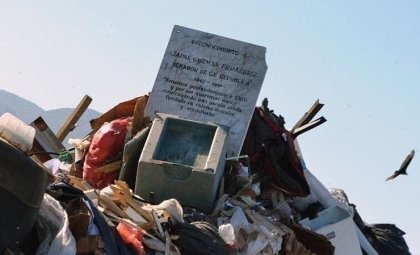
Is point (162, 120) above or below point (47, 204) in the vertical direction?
above

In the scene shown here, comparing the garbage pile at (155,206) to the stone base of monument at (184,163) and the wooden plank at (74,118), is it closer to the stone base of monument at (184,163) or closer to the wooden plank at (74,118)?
the stone base of monument at (184,163)

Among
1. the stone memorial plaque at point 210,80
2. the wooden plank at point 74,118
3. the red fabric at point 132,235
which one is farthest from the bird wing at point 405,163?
the red fabric at point 132,235

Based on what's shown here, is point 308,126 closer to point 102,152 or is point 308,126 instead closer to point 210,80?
point 210,80

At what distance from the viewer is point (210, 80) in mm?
7793

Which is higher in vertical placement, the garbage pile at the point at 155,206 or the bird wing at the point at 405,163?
the bird wing at the point at 405,163

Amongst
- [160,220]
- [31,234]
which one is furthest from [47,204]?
[160,220]

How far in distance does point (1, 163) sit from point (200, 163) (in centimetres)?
267

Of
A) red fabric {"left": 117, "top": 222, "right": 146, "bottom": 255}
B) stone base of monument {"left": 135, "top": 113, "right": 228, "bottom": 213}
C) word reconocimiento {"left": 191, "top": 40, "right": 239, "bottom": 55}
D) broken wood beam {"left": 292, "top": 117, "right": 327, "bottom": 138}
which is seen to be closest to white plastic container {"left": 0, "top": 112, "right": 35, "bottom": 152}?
red fabric {"left": 117, "top": 222, "right": 146, "bottom": 255}

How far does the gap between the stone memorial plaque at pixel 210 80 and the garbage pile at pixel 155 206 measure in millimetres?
315

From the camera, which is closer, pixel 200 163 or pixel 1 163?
pixel 1 163

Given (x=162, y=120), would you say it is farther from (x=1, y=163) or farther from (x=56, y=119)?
(x=56, y=119)

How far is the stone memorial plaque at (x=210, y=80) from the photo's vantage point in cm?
757

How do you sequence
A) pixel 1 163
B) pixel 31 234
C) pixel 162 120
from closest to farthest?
pixel 1 163, pixel 31 234, pixel 162 120

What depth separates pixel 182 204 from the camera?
6008mm
